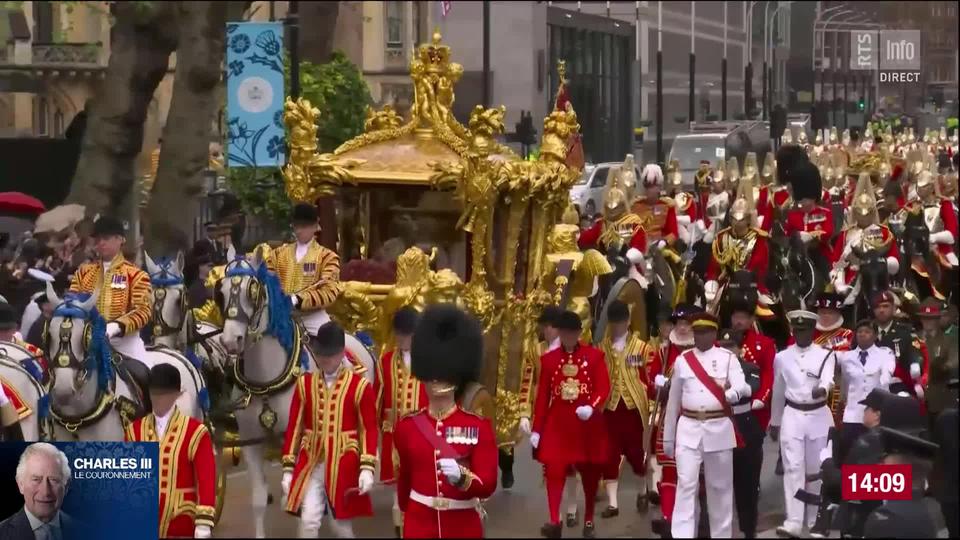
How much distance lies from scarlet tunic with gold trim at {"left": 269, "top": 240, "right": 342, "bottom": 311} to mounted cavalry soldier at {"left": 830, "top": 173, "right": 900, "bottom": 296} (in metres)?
4.66

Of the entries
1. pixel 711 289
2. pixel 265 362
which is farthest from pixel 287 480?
pixel 711 289

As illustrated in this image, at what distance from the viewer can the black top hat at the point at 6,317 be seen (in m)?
9.88

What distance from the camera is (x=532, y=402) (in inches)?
492

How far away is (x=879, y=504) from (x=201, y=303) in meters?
5.75

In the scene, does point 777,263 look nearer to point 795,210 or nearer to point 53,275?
point 795,210

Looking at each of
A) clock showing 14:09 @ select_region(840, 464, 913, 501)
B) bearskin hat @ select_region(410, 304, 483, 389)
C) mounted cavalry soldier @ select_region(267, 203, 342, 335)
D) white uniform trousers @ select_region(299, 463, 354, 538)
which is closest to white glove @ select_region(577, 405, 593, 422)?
clock showing 14:09 @ select_region(840, 464, 913, 501)

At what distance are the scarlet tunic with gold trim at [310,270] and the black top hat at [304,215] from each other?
0.14 m

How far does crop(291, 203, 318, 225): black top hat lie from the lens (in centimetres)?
1275

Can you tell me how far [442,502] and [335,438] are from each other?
5.87ft

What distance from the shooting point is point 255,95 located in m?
16.5

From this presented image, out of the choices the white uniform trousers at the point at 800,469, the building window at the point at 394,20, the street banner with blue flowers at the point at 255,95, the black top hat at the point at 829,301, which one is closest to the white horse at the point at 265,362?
the white uniform trousers at the point at 800,469

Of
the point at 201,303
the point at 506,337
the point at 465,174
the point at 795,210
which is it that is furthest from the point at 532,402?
the point at 795,210

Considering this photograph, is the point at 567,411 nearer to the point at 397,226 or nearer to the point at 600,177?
the point at 397,226

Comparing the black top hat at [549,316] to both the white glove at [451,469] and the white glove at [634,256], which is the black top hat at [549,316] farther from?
the white glove at [451,469]
